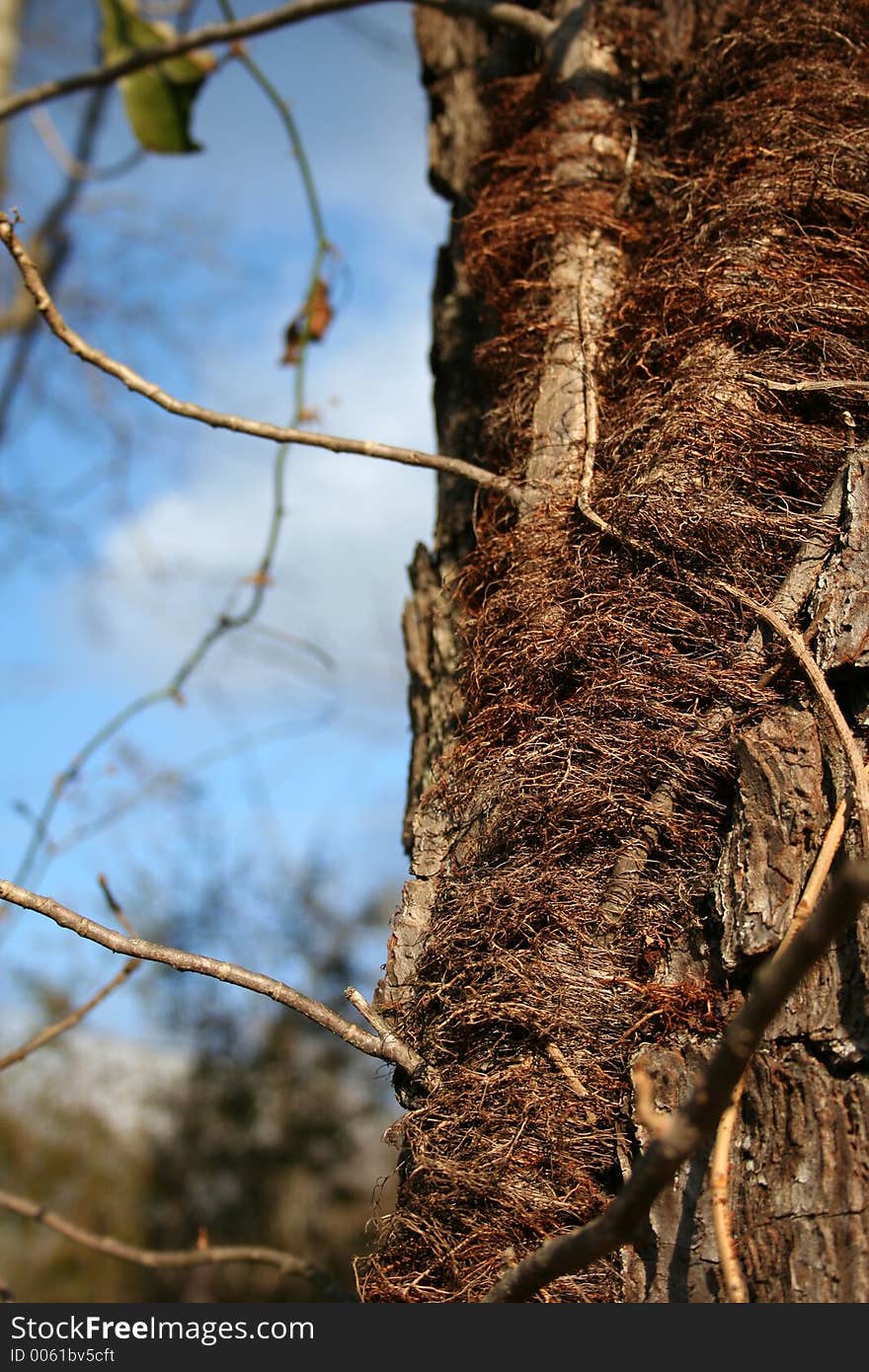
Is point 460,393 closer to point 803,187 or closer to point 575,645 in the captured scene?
point 803,187

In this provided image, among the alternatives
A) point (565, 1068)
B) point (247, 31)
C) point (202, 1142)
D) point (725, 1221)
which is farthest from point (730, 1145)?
point (202, 1142)

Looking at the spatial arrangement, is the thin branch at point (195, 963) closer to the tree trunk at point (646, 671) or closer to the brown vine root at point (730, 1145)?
the tree trunk at point (646, 671)

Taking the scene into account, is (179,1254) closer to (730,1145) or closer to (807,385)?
(730,1145)

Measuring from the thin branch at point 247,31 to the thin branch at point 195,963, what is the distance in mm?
1622

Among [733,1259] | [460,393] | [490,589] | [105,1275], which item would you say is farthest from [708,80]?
[105,1275]

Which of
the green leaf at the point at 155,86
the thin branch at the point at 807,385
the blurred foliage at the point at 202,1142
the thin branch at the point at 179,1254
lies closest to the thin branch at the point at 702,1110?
the thin branch at the point at 807,385

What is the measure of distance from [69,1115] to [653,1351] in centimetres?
909

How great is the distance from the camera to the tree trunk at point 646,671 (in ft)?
4.46

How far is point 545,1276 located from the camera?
1.09m

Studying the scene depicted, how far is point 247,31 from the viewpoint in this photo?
2.22 meters

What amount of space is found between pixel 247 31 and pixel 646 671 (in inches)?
60.5

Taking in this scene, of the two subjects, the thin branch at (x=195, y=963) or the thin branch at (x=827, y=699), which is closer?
the thin branch at (x=827, y=699)

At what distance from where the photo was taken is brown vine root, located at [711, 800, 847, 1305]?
120cm

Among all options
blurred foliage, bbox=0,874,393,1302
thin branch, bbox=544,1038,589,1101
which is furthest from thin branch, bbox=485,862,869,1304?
blurred foliage, bbox=0,874,393,1302
